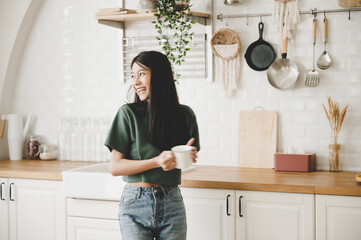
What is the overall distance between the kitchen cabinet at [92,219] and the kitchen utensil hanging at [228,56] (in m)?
1.27

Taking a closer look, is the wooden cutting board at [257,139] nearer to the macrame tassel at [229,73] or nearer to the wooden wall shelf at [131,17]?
the macrame tassel at [229,73]

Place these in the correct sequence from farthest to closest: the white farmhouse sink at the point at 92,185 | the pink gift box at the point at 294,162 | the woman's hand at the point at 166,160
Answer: the pink gift box at the point at 294,162 < the white farmhouse sink at the point at 92,185 < the woman's hand at the point at 166,160

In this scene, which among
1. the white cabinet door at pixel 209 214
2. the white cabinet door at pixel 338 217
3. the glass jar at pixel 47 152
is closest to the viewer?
the white cabinet door at pixel 338 217

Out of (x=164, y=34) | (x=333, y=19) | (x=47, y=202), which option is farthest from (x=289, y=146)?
(x=47, y=202)

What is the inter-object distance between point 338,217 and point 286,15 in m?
1.53

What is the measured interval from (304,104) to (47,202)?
2.07 metres

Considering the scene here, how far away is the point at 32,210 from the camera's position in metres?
3.46

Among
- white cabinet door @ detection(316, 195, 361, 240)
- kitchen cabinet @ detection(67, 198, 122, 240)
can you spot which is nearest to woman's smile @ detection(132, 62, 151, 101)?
kitchen cabinet @ detection(67, 198, 122, 240)

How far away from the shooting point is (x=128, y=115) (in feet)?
7.25

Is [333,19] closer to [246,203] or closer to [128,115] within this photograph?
[246,203]

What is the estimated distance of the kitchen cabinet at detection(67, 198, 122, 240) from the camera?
10.3 ft

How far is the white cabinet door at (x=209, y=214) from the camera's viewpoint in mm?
2924

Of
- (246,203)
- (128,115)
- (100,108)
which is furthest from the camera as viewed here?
(100,108)

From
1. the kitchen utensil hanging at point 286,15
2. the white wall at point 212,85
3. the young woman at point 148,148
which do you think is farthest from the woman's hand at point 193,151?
the kitchen utensil hanging at point 286,15
